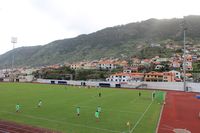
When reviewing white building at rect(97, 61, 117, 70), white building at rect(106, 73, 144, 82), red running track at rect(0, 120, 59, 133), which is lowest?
red running track at rect(0, 120, 59, 133)

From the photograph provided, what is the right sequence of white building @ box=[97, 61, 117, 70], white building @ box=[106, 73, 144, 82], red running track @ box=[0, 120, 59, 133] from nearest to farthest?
red running track @ box=[0, 120, 59, 133], white building @ box=[106, 73, 144, 82], white building @ box=[97, 61, 117, 70]

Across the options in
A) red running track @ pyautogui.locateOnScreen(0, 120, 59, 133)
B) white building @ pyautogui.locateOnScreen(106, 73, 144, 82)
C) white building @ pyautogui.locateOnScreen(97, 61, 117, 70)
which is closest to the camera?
red running track @ pyautogui.locateOnScreen(0, 120, 59, 133)

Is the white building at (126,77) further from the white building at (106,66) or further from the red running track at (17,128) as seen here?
the red running track at (17,128)

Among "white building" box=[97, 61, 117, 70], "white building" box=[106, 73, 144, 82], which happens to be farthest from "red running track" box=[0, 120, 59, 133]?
"white building" box=[97, 61, 117, 70]

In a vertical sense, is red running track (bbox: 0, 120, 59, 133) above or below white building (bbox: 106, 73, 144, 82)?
below

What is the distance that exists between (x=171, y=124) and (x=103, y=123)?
19.3ft

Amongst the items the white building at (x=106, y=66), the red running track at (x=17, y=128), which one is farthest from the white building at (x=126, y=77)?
the red running track at (x=17, y=128)

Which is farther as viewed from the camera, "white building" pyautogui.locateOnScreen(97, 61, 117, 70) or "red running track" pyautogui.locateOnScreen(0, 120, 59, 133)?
"white building" pyautogui.locateOnScreen(97, 61, 117, 70)

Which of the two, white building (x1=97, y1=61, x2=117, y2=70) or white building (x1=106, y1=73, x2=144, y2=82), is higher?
white building (x1=97, y1=61, x2=117, y2=70)

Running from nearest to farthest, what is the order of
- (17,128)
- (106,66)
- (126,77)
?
1. (17,128)
2. (126,77)
3. (106,66)

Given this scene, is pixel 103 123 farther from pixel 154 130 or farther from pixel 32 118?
pixel 32 118

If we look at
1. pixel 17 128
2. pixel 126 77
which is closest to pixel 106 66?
pixel 126 77

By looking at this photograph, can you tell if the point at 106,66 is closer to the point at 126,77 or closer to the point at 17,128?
the point at 126,77

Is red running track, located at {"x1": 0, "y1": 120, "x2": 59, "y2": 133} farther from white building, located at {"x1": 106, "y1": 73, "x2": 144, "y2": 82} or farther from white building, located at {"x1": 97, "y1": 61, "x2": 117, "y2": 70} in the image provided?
white building, located at {"x1": 97, "y1": 61, "x2": 117, "y2": 70}
